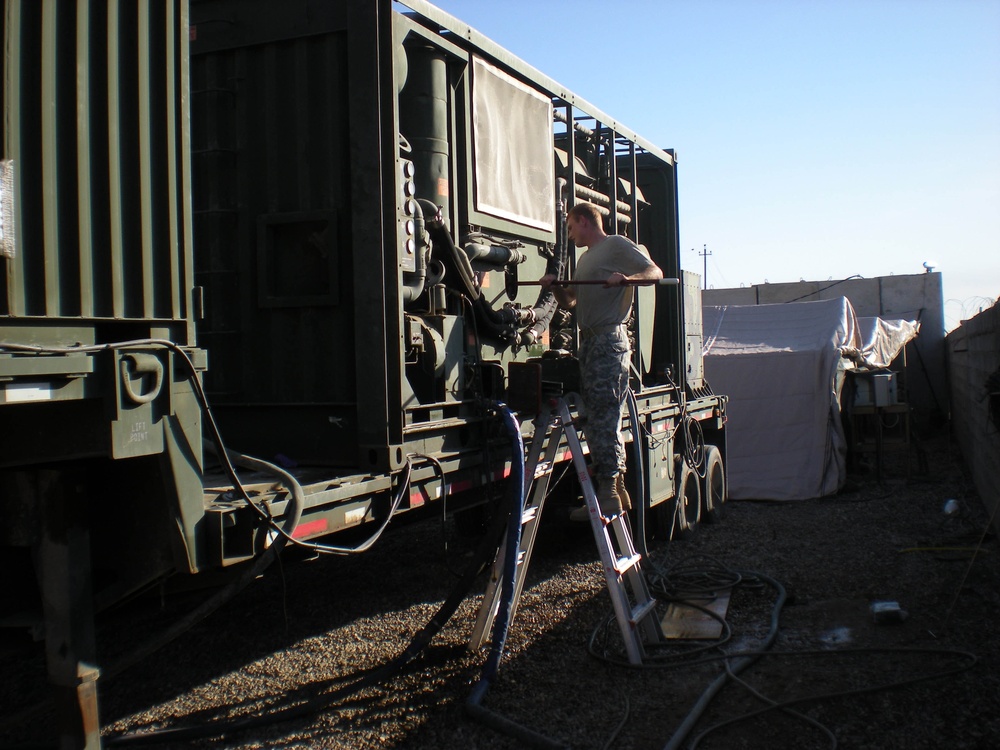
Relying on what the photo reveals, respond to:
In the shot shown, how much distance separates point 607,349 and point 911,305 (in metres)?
18.1

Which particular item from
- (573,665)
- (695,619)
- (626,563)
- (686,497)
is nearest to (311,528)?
(573,665)

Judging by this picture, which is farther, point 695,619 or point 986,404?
point 986,404

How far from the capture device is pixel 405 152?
5625 millimetres

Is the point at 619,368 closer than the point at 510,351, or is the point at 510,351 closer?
the point at 619,368

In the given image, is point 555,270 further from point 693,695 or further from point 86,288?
point 86,288

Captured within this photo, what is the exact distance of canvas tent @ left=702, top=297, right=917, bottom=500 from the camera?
12430mm

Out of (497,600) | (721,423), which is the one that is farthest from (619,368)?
(721,423)

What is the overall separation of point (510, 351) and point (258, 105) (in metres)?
2.53

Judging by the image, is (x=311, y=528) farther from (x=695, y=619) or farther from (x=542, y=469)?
(x=695, y=619)

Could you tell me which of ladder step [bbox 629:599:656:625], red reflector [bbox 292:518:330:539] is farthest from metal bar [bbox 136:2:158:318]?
ladder step [bbox 629:599:656:625]

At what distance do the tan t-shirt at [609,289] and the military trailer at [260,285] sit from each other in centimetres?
52

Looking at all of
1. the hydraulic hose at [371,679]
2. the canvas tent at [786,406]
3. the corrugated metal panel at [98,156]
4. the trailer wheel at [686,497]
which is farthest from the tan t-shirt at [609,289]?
the canvas tent at [786,406]

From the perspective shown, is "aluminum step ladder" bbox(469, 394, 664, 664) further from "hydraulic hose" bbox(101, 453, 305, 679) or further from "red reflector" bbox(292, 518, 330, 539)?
"hydraulic hose" bbox(101, 453, 305, 679)

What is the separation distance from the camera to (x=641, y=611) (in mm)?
5477
